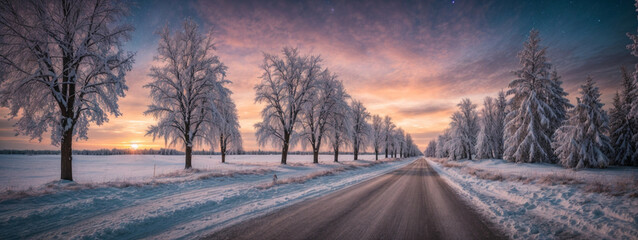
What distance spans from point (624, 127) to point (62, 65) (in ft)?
158

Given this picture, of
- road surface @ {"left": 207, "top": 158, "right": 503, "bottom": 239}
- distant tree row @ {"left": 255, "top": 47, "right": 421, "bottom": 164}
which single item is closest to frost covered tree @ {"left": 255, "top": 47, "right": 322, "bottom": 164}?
distant tree row @ {"left": 255, "top": 47, "right": 421, "bottom": 164}

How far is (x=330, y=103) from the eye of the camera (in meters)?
25.6

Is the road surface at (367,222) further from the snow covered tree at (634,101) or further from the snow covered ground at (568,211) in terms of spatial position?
the snow covered tree at (634,101)

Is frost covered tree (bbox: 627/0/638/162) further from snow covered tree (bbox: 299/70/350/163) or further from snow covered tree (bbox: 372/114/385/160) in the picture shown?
snow covered tree (bbox: 372/114/385/160)

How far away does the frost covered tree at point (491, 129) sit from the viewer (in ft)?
116

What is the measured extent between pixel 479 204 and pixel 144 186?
43.5 ft

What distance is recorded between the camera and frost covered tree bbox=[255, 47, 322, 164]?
22266mm

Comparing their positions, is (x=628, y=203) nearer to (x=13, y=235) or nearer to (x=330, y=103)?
(x=13, y=235)

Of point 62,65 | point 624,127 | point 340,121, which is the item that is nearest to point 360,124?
point 340,121

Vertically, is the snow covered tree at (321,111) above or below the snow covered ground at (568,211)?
above

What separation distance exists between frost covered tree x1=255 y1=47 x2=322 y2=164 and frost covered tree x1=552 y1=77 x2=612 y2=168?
2427cm

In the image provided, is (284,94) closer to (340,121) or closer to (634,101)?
(340,121)

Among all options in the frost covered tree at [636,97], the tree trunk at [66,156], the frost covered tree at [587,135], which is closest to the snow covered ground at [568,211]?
the frost covered tree at [636,97]

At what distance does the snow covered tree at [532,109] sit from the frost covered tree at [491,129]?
1235 cm
